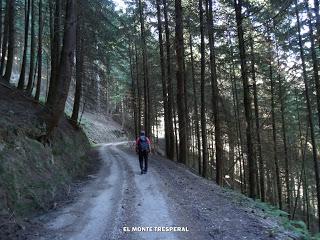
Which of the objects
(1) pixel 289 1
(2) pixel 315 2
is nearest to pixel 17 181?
(1) pixel 289 1

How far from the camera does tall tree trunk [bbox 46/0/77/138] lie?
1227 centimetres

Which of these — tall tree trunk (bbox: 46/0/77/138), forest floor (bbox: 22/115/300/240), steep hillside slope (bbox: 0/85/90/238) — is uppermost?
tall tree trunk (bbox: 46/0/77/138)

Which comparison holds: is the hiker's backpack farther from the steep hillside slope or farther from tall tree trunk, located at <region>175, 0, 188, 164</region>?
tall tree trunk, located at <region>175, 0, 188, 164</region>

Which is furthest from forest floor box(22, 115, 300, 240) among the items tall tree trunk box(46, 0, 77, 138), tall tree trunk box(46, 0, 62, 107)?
tall tree trunk box(46, 0, 62, 107)

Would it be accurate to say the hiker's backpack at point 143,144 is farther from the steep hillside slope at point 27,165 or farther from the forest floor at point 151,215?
the steep hillside slope at point 27,165

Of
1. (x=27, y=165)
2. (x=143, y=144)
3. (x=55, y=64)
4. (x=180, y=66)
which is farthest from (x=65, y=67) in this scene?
(x=180, y=66)

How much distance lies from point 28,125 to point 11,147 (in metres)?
2.41

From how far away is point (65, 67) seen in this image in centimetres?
1228

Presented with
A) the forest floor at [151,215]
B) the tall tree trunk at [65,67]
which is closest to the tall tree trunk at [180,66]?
the forest floor at [151,215]

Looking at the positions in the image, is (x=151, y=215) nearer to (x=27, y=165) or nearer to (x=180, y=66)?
(x=27, y=165)

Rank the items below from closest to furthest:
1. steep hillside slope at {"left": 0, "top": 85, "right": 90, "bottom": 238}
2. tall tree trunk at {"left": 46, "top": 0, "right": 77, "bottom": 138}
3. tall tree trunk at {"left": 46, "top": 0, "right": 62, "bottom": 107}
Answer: steep hillside slope at {"left": 0, "top": 85, "right": 90, "bottom": 238} < tall tree trunk at {"left": 46, "top": 0, "right": 77, "bottom": 138} < tall tree trunk at {"left": 46, "top": 0, "right": 62, "bottom": 107}

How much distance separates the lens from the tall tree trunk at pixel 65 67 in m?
12.3

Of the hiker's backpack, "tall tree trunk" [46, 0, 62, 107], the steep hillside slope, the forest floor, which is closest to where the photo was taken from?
the forest floor

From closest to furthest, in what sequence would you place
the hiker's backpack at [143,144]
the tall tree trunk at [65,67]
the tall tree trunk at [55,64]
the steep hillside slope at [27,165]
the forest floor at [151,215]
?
the forest floor at [151,215]
the steep hillside slope at [27,165]
the tall tree trunk at [65,67]
the tall tree trunk at [55,64]
the hiker's backpack at [143,144]
